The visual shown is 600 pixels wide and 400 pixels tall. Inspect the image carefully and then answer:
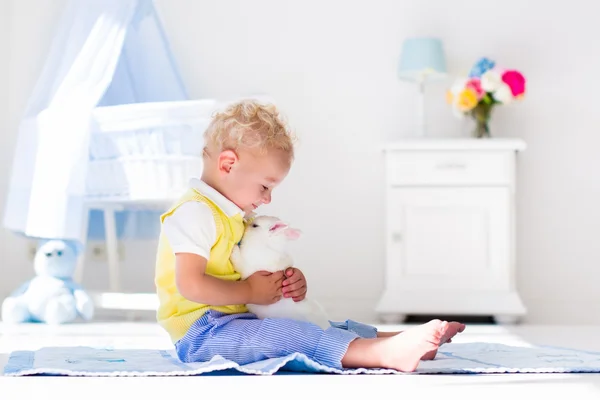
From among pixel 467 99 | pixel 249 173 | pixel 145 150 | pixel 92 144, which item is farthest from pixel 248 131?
pixel 467 99

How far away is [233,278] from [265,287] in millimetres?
79

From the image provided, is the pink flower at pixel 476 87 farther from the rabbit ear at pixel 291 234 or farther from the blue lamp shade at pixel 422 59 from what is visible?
the rabbit ear at pixel 291 234

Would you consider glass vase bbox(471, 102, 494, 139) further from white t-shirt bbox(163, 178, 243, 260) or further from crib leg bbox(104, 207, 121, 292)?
white t-shirt bbox(163, 178, 243, 260)

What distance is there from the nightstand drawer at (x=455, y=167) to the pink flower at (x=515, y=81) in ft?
1.02

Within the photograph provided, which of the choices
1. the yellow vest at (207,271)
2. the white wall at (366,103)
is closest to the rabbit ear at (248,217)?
the yellow vest at (207,271)

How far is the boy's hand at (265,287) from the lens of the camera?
1.95m

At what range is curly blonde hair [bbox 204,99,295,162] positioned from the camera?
78.1 inches

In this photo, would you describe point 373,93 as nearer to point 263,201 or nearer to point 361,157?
point 361,157

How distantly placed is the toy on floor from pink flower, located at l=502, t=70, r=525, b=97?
1.85 metres

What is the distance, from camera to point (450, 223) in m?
3.79

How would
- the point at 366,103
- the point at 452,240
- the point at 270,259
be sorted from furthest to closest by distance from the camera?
the point at 366,103 < the point at 452,240 < the point at 270,259

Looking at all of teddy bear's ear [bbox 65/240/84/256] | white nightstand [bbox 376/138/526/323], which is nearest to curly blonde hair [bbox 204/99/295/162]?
teddy bear's ear [bbox 65/240/84/256]

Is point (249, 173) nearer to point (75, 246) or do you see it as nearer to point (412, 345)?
point (412, 345)

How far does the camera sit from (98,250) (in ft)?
14.1
